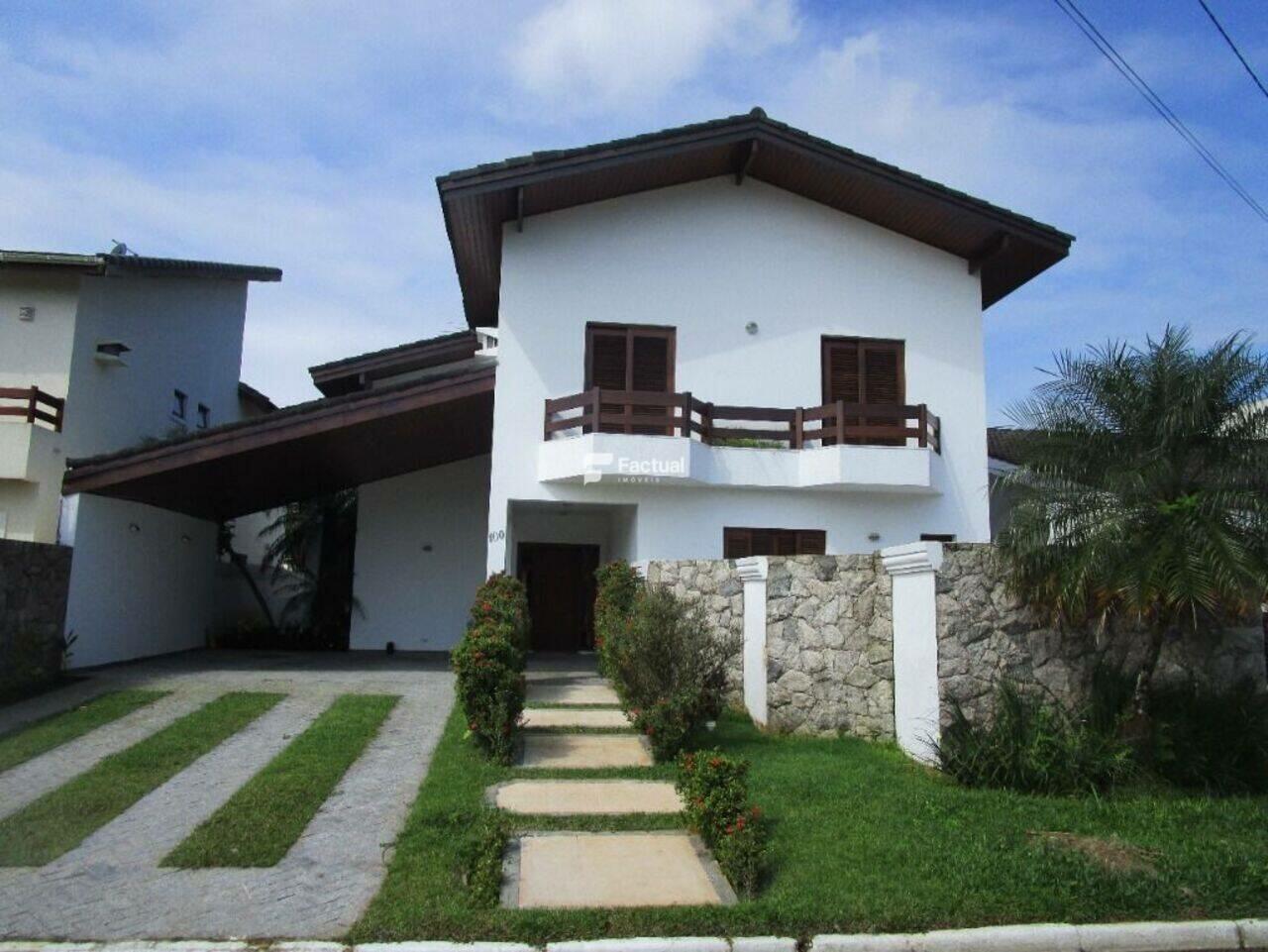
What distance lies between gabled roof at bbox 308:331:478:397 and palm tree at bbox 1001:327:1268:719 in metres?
12.4

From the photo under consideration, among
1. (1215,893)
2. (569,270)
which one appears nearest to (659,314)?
(569,270)

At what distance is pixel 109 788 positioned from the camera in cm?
742

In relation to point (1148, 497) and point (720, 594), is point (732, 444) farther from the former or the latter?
point (1148, 497)

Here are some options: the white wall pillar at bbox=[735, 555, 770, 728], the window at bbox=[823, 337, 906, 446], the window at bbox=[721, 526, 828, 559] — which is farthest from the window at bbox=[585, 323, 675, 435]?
the white wall pillar at bbox=[735, 555, 770, 728]

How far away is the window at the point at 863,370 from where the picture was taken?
15.2 metres

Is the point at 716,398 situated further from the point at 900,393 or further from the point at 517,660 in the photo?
the point at 517,660

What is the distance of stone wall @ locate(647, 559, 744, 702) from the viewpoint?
10695 mm

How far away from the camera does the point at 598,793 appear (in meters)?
7.43

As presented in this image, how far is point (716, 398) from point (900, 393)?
3132 mm

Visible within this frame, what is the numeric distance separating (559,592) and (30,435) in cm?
905

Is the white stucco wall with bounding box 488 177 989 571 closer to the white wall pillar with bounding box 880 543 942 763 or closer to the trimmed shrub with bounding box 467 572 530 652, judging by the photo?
the trimmed shrub with bounding box 467 572 530 652

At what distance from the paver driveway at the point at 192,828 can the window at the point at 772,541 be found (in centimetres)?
510

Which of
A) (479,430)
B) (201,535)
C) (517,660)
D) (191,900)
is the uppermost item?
(479,430)

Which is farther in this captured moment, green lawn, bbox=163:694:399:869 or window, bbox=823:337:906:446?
window, bbox=823:337:906:446
